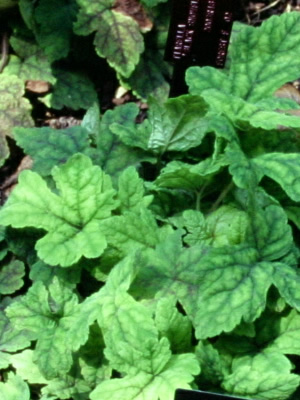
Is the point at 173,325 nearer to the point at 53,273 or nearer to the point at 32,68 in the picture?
the point at 53,273

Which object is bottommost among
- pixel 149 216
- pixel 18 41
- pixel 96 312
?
pixel 96 312

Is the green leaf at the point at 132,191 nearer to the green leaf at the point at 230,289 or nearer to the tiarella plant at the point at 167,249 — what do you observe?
the tiarella plant at the point at 167,249

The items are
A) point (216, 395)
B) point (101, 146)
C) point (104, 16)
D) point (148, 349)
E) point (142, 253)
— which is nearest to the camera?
point (216, 395)

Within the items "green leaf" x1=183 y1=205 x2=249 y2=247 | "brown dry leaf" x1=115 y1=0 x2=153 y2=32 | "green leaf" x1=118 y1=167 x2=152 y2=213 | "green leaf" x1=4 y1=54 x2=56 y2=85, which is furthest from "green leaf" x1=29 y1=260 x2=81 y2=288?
"brown dry leaf" x1=115 y1=0 x2=153 y2=32

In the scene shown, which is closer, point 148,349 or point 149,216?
point 148,349

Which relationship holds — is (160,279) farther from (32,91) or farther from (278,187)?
(32,91)

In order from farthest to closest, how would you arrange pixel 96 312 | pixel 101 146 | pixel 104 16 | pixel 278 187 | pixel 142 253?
pixel 104 16, pixel 101 146, pixel 278 187, pixel 142 253, pixel 96 312

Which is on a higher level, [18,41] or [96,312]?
[18,41]

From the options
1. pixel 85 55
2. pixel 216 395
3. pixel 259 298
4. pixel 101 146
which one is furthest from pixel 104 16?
pixel 216 395
